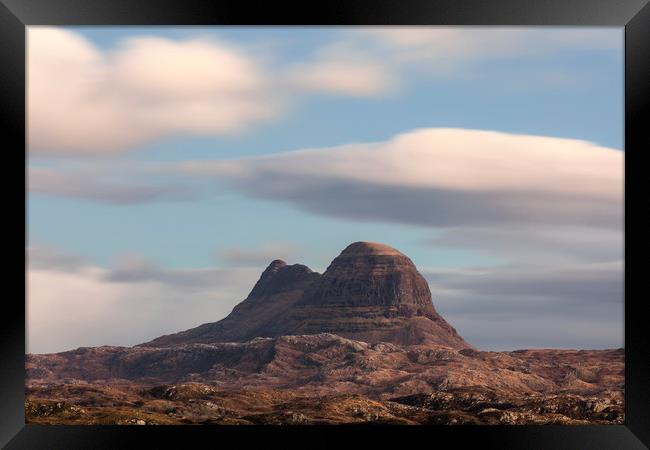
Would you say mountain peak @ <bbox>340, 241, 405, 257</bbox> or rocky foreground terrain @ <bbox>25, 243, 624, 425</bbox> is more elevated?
mountain peak @ <bbox>340, 241, 405, 257</bbox>

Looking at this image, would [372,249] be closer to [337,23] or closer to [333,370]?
[333,370]

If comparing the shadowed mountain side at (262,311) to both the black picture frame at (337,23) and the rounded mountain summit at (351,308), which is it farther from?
the black picture frame at (337,23)

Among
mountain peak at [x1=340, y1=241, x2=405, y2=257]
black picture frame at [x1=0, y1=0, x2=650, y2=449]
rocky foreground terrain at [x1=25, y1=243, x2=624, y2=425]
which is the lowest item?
rocky foreground terrain at [x1=25, y1=243, x2=624, y2=425]

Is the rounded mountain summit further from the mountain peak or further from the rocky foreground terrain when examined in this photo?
the rocky foreground terrain

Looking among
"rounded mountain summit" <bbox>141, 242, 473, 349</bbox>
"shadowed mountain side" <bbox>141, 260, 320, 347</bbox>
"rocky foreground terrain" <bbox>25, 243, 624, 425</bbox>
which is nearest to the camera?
"rocky foreground terrain" <bbox>25, 243, 624, 425</bbox>

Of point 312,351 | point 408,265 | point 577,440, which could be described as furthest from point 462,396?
point 577,440

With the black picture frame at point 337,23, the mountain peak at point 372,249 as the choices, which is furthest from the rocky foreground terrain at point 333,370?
the black picture frame at point 337,23

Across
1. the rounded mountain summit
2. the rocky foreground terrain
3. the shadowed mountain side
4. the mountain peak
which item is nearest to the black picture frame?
the rocky foreground terrain

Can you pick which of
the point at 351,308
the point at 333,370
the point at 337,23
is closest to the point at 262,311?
the point at 351,308

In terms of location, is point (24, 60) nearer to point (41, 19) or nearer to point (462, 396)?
point (41, 19)
